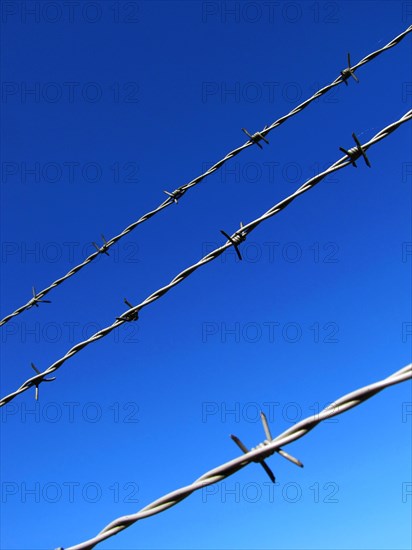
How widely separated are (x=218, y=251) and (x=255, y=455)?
93cm

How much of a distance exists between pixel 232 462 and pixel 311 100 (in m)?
1.83

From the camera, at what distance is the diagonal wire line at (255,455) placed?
48.3 inches

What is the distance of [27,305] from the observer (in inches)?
108

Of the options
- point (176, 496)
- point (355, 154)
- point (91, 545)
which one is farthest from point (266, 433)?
point (355, 154)

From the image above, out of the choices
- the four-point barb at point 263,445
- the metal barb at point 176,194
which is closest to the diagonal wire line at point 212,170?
the metal barb at point 176,194

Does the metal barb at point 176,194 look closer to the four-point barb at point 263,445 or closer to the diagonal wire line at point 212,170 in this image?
the diagonal wire line at point 212,170

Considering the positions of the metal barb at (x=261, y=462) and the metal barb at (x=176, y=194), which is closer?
the metal barb at (x=261, y=462)

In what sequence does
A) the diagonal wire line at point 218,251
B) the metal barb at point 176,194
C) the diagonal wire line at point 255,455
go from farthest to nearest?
the metal barb at point 176,194
the diagonal wire line at point 218,251
the diagonal wire line at point 255,455

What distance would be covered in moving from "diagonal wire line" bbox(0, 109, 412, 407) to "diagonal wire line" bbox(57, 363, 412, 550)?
2.86 feet

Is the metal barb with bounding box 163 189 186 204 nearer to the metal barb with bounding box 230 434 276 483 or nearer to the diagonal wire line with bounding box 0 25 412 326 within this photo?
the diagonal wire line with bounding box 0 25 412 326

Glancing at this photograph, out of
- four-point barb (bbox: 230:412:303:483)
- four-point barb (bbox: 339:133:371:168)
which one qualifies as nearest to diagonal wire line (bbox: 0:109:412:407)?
four-point barb (bbox: 339:133:371:168)

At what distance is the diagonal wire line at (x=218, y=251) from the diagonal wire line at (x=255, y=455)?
34.3 inches

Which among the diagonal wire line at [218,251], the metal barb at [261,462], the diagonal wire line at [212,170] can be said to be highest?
the diagonal wire line at [212,170]

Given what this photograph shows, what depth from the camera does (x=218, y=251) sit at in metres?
2.05
